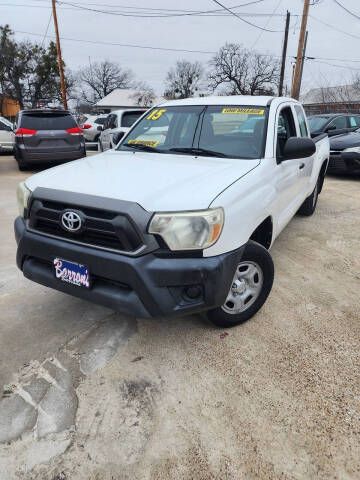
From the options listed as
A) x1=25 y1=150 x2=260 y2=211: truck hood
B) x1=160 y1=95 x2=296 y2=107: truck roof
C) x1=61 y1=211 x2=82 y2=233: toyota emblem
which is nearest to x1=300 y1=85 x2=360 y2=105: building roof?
x1=160 y1=95 x2=296 y2=107: truck roof

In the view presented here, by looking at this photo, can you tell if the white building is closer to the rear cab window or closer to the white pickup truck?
the rear cab window

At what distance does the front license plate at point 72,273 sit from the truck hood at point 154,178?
478mm

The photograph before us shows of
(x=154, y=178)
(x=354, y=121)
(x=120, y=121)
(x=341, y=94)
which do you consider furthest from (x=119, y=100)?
(x=154, y=178)

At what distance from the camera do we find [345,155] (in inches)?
319

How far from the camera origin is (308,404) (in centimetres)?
199

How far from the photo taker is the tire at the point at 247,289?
248 centimetres

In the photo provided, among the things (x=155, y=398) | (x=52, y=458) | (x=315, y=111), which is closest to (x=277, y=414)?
(x=155, y=398)

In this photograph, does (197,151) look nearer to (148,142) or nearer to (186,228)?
(148,142)

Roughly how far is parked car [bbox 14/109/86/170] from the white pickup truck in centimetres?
629

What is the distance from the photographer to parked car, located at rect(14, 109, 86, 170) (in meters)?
8.52

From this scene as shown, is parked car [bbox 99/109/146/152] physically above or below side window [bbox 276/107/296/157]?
below

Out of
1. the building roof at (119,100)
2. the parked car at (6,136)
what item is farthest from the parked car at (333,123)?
the building roof at (119,100)

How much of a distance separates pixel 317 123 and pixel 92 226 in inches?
389

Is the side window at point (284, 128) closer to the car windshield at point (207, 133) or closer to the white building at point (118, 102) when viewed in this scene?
the car windshield at point (207, 133)
